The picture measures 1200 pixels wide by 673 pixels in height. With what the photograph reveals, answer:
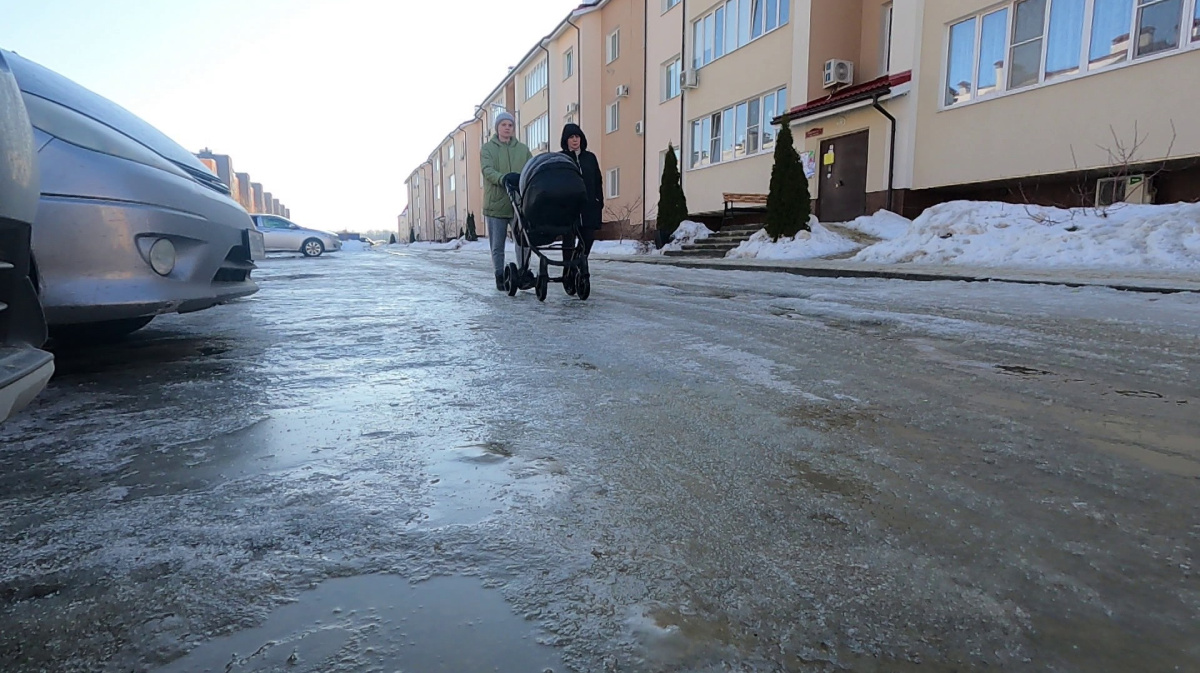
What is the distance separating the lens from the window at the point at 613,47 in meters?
25.9

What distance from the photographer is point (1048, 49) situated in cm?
981

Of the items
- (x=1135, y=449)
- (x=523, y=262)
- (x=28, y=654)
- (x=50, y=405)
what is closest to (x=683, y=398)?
(x=1135, y=449)

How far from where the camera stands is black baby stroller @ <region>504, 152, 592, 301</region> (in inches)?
203

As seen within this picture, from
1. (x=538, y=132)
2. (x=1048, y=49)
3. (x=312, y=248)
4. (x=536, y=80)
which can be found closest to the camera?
(x=1048, y=49)

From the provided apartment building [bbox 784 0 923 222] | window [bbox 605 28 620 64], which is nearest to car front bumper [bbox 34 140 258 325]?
apartment building [bbox 784 0 923 222]

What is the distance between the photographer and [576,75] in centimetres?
2792

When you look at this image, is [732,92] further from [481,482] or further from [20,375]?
[20,375]

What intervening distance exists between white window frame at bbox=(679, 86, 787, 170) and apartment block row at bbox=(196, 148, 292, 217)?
137ft

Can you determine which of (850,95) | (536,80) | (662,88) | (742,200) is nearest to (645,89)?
(662,88)

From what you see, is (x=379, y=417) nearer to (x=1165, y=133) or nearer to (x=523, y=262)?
(x=523, y=262)

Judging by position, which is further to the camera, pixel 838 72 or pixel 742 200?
pixel 742 200

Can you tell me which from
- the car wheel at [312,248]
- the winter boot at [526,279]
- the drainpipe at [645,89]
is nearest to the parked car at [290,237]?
the car wheel at [312,248]

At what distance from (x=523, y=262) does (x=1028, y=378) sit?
413 centimetres

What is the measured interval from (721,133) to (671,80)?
13.4 feet
